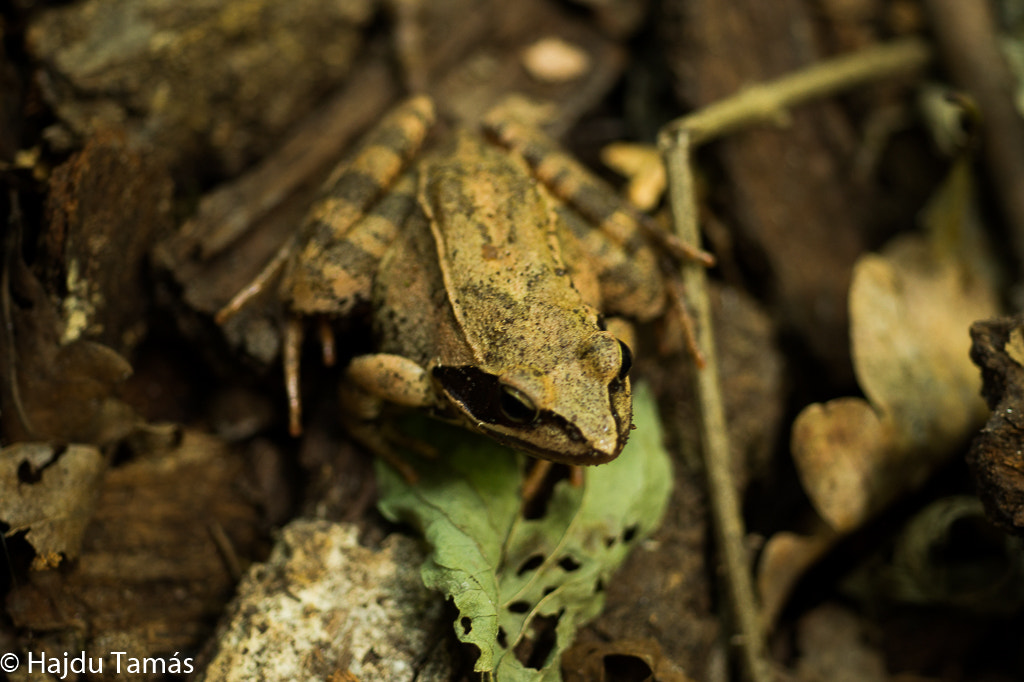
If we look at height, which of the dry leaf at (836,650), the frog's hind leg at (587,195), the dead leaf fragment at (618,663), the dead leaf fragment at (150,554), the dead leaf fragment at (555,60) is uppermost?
the dead leaf fragment at (555,60)

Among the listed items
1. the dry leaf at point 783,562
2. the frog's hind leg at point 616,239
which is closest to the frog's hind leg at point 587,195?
the frog's hind leg at point 616,239

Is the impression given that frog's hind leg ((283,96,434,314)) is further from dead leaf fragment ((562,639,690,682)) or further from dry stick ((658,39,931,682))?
dead leaf fragment ((562,639,690,682))

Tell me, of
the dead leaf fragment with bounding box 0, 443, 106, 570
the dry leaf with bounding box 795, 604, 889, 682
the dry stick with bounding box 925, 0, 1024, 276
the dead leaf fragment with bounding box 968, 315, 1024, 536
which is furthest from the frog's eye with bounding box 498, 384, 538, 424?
the dry stick with bounding box 925, 0, 1024, 276

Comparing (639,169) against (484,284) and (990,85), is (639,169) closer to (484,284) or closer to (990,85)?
(484,284)

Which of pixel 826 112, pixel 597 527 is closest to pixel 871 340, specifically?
pixel 597 527

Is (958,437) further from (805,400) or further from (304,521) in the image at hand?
(304,521)

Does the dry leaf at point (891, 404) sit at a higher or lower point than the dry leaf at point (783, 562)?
higher

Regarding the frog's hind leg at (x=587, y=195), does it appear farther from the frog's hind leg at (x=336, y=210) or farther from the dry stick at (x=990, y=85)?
the dry stick at (x=990, y=85)
